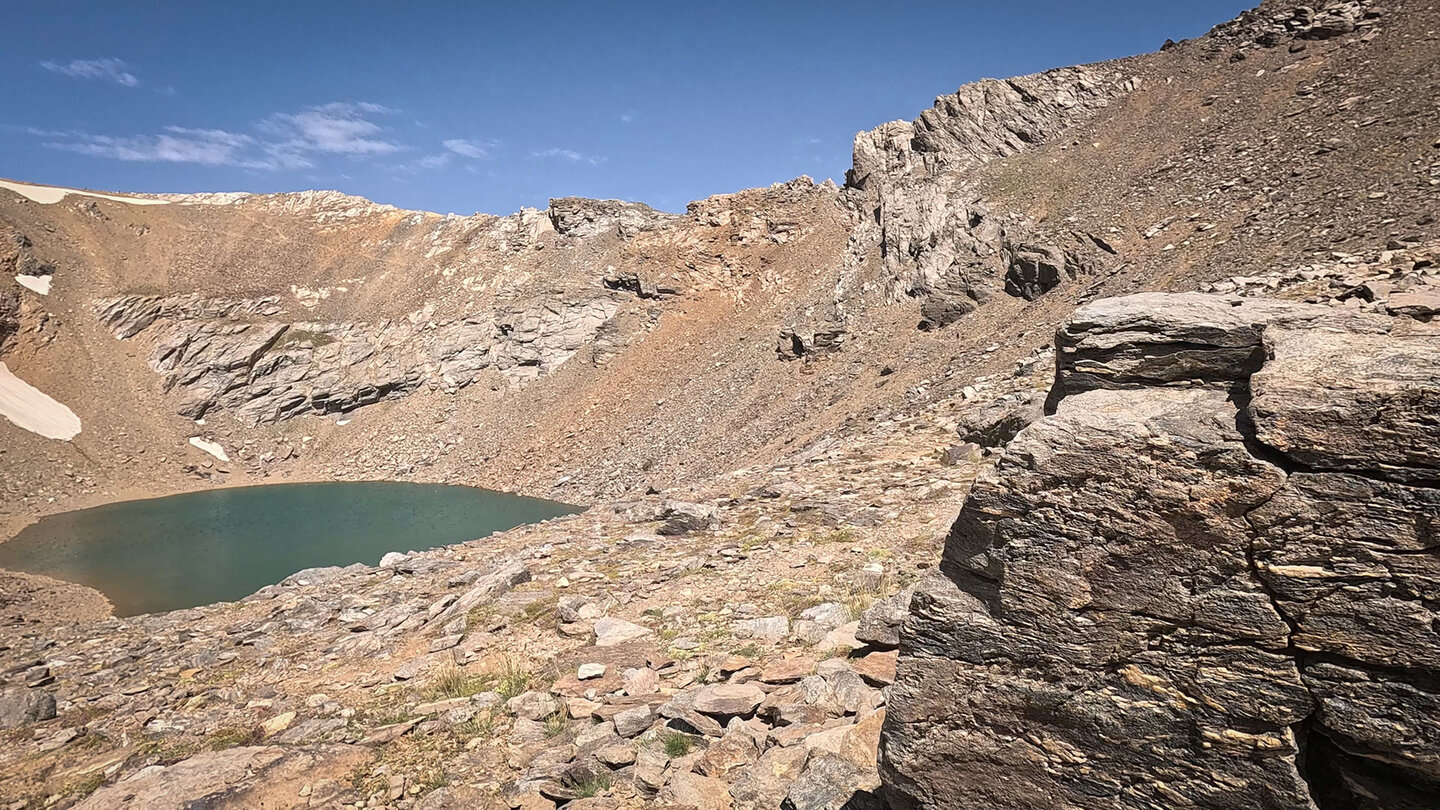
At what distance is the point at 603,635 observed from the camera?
343 inches

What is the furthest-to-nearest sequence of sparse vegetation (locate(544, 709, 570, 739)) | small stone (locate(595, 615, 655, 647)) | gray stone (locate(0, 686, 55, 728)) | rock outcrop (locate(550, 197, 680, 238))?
rock outcrop (locate(550, 197, 680, 238)) < gray stone (locate(0, 686, 55, 728)) < small stone (locate(595, 615, 655, 647)) < sparse vegetation (locate(544, 709, 570, 739))

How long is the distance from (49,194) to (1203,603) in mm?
82450

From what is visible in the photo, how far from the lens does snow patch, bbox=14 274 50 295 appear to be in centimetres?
4897

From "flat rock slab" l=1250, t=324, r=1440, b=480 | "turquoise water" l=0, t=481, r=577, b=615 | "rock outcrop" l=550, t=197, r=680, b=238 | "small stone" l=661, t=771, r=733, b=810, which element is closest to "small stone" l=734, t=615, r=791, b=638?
"small stone" l=661, t=771, r=733, b=810

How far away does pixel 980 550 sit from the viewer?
3.71 m

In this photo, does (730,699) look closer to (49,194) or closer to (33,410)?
(33,410)

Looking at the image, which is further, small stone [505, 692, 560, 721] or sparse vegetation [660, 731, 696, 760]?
small stone [505, 692, 560, 721]

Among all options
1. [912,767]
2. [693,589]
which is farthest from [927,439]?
[912,767]

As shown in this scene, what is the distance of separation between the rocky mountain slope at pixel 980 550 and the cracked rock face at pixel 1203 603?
15 millimetres

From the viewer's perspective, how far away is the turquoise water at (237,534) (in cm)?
2555

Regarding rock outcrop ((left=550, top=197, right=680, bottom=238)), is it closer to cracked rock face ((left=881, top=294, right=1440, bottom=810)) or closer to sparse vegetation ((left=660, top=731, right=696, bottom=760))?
sparse vegetation ((left=660, top=731, right=696, bottom=760))

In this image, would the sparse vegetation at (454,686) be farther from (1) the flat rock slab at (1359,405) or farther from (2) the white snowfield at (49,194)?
(2) the white snowfield at (49,194)

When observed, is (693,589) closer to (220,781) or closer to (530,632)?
(530,632)

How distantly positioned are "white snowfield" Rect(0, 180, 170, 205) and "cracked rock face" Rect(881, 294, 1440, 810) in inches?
3079
